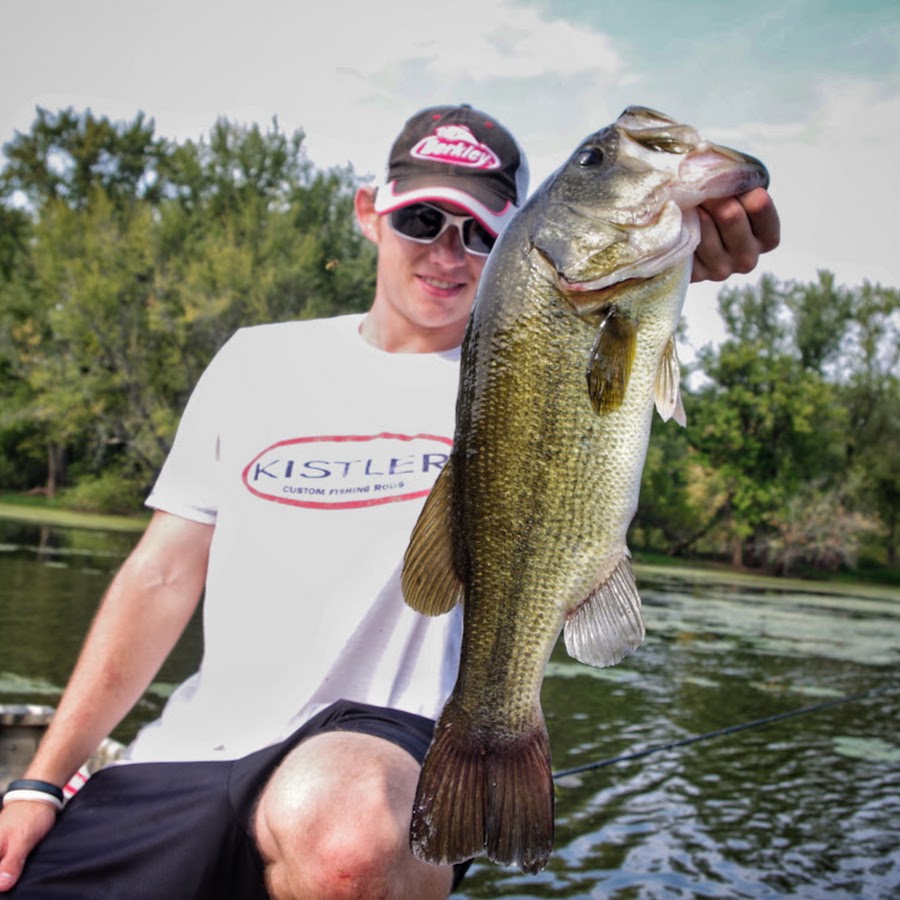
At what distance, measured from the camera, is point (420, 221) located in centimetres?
292

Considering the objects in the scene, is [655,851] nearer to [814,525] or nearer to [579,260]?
[579,260]

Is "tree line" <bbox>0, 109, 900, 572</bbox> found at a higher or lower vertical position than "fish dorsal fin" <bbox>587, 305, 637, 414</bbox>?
higher

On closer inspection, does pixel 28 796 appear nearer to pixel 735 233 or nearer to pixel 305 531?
pixel 305 531

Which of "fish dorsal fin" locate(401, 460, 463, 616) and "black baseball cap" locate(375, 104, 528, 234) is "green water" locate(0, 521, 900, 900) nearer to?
"black baseball cap" locate(375, 104, 528, 234)

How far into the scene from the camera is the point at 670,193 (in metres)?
1.73

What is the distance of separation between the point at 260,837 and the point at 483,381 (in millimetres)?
1108

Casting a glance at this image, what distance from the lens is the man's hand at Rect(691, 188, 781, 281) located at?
1838mm

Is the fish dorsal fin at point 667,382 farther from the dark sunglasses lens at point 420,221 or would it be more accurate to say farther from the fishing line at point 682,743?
the fishing line at point 682,743

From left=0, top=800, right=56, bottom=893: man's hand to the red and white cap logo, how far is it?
198 centimetres

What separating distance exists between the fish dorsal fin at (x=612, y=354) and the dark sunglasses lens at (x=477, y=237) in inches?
48.7

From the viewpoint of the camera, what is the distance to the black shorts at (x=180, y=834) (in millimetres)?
2240

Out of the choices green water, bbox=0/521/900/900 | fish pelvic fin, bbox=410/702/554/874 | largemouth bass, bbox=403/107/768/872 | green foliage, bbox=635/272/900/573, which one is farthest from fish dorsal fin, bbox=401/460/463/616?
green foliage, bbox=635/272/900/573

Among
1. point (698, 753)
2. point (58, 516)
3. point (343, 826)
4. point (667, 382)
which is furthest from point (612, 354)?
point (58, 516)

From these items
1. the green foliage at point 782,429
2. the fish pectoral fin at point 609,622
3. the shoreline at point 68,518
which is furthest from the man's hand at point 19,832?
the green foliage at point 782,429
